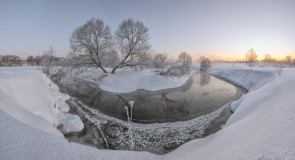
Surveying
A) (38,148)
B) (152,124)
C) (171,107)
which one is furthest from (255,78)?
(38,148)

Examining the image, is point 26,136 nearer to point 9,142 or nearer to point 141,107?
point 9,142

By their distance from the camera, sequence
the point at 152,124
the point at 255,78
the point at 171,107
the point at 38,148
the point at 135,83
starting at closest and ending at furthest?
the point at 38,148 → the point at 152,124 → the point at 171,107 → the point at 135,83 → the point at 255,78

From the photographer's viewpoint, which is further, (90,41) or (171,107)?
(90,41)

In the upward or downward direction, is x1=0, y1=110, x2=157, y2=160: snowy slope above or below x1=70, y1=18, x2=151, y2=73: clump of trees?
below

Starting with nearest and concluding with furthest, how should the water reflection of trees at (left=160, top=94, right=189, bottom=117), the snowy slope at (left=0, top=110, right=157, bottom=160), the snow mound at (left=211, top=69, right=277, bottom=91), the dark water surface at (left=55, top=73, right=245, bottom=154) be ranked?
the snowy slope at (left=0, top=110, right=157, bottom=160), the dark water surface at (left=55, top=73, right=245, bottom=154), the water reflection of trees at (left=160, top=94, right=189, bottom=117), the snow mound at (left=211, top=69, right=277, bottom=91)

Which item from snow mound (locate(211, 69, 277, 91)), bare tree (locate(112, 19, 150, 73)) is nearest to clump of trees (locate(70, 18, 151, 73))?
bare tree (locate(112, 19, 150, 73))

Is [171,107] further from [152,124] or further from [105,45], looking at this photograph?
[105,45]

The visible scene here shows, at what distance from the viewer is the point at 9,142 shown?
2.81 m

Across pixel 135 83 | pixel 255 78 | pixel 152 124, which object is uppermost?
pixel 255 78

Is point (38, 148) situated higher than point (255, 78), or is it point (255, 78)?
point (255, 78)

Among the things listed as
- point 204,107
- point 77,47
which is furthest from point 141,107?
point 77,47

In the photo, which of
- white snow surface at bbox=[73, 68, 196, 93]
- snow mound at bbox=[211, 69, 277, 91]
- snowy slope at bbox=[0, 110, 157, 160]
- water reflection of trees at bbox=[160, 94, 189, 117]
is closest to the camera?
snowy slope at bbox=[0, 110, 157, 160]

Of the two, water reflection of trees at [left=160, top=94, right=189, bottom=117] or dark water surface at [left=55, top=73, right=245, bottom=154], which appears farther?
water reflection of trees at [left=160, top=94, right=189, bottom=117]

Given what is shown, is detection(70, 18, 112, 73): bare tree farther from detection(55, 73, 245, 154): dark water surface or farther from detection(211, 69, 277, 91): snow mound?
detection(211, 69, 277, 91): snow mound
